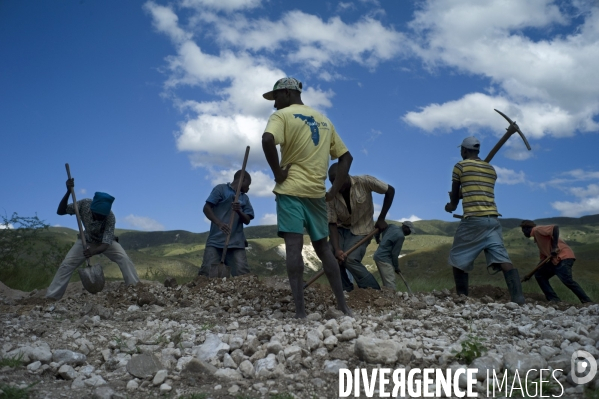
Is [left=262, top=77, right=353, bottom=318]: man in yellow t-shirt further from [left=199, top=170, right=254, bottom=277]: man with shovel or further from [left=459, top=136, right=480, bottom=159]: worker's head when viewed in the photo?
[left=199, top=170, right=254, bottom=277]: man with shovel

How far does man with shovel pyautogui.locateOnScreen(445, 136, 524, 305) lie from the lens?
5793mm

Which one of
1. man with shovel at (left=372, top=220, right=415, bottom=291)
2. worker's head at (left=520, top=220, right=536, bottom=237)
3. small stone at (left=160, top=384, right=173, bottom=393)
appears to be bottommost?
small stone at (left=160, top=384, right=173, bottom=393)

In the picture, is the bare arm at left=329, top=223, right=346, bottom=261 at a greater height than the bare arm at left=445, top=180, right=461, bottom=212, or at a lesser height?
lesser

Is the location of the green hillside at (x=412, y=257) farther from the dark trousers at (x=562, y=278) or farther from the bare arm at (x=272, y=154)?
the bare arm at (x=272, y=154)

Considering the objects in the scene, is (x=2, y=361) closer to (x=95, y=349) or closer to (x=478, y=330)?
(x=95, y=349)

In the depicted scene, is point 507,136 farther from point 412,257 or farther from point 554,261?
point 412,257

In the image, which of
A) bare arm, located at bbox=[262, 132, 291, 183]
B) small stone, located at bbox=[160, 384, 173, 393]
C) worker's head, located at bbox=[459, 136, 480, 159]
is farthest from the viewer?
worker's head, located at bbox=[459, 136, 480, 159]

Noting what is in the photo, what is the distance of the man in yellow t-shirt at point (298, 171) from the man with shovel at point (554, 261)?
412 cm

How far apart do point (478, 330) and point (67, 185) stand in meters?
5.84

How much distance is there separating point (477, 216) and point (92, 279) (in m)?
4.70

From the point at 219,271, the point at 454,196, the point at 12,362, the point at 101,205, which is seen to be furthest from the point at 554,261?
the point at 12,362

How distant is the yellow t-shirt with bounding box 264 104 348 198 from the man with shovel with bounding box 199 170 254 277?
11.0ft

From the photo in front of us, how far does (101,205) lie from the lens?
7184 mm

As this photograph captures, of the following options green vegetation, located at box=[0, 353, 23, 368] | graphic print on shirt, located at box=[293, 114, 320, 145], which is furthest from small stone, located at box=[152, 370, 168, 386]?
graphic print on shirt, located at box=[293, 114, 320, 145]
